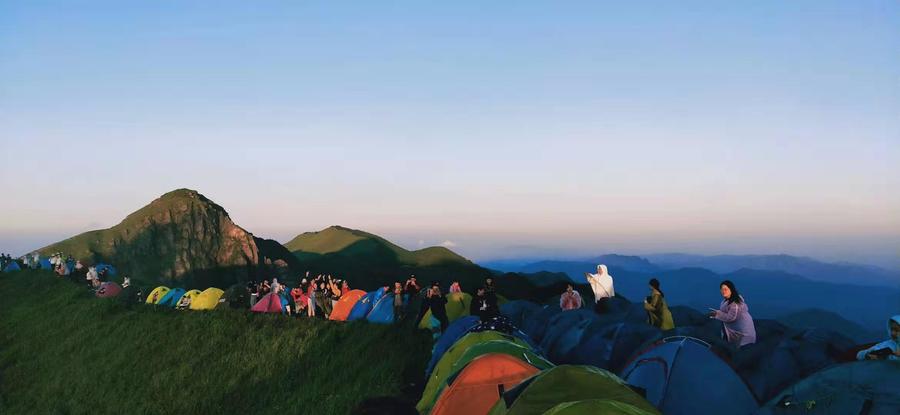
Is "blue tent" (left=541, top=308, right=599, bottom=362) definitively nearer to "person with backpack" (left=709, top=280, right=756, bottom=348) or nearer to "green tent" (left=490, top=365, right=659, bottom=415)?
"person with backpack" (left=709, top=280, right=756, bottom=348)

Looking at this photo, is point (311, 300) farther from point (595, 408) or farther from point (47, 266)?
point (47, 266)

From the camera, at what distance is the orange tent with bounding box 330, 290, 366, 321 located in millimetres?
26047

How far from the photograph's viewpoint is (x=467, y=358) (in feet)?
36.9

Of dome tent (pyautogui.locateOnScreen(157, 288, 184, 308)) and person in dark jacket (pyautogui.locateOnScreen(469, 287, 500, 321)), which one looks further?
dome tent (pyautogui.locateOnScreen(157, 288, 184, 308))

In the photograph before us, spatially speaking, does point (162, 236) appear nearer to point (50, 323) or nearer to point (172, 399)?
point (50, 323)

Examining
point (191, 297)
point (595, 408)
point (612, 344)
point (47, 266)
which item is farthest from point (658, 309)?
point (47, 266)

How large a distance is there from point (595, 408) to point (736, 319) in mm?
7719

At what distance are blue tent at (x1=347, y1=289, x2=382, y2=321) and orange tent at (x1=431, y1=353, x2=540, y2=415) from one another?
15.3m

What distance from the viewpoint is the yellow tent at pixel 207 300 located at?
29656 mm

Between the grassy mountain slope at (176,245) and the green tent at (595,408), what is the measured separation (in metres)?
102

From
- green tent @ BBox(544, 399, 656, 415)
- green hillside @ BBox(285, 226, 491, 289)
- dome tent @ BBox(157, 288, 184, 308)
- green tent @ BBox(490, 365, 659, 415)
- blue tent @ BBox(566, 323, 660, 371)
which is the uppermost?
green tent @ BBox(544, 399, 656, 415)

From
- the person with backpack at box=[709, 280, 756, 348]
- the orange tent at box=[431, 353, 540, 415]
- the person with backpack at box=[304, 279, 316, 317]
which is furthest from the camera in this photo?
the person with backpack at box=[304, 279, 316, 317]

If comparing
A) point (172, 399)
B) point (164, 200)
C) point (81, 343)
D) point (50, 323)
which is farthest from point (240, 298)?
point (164, 200)

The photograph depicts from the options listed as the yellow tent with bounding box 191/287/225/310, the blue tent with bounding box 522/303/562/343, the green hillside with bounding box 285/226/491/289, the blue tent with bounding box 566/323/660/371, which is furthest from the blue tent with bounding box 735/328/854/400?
the green hillside with bounding box 285/226/491/289
